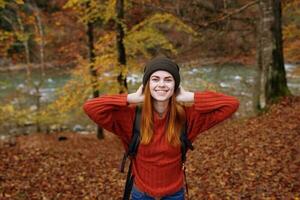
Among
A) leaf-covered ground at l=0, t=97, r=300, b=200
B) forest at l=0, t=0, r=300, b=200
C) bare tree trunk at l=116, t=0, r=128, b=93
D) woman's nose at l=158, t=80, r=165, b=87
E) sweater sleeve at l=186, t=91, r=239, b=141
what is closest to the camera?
woman's nose at l=158, t=80, r=165, b=87

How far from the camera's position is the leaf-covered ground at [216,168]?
772 cm

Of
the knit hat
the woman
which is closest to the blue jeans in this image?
the woman

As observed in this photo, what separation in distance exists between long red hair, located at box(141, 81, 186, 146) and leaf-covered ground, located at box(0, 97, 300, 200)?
12.5 ft

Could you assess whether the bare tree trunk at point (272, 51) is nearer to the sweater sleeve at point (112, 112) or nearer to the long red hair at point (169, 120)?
the long red hair at point (169, 120)

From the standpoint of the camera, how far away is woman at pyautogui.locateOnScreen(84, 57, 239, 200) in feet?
11.8

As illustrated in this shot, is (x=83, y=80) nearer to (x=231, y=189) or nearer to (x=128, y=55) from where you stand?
(x=128, y=55)

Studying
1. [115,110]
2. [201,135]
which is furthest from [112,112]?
[201,135]

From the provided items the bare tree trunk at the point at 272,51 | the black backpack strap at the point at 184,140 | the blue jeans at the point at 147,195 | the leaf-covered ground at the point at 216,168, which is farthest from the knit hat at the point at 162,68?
the bare tree trunk at the point at 272,51

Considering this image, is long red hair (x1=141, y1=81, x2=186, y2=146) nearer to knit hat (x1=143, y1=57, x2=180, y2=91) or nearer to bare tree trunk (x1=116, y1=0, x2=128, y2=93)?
knit hat (x1=143, y1=57, x2=180, y2=91)

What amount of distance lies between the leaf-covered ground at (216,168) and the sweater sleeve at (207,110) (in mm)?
3584

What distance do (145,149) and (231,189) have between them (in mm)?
4534

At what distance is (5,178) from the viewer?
349 inches

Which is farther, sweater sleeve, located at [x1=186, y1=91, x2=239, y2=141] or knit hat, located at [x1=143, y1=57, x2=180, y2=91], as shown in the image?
sweater sleeve, located at [x1=186, y1=91, x2=239, y2=141]

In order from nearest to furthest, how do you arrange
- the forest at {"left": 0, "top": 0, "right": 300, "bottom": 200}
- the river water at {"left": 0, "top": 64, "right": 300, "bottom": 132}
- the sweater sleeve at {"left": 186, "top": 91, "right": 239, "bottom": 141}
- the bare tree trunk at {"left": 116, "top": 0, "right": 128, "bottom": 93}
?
the sweater sleeve at {"left": 186, "top": 91, "right": 239, "bottom": 141} < the forest at {"left": 0, "top": 0, "right": 300, "bottom": 200} < the bare tree trunk at {"left": 116, "top": 0, "right": 128, "bottom": 93} < the river water at {"left": 0, "top": 64, "right": 300, "bottom": 132}
